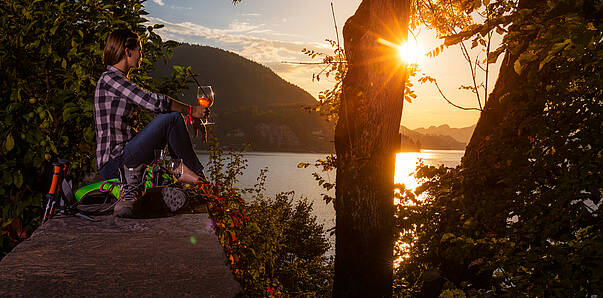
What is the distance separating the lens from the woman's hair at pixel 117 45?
3.65m

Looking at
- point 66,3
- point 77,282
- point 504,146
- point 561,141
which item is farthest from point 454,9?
point 77,282

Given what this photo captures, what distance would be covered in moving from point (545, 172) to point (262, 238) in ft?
28.3

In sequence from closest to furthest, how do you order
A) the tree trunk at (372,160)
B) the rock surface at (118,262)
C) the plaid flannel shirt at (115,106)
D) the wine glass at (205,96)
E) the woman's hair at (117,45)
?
the rock surface at (118,262) < the plaid flannel shirt at (115,106) < the woman's hair at (117,45) < the wine glass at (205,96) < the tree trunk at (372,160)

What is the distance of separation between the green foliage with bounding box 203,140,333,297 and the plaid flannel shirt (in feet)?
3.45

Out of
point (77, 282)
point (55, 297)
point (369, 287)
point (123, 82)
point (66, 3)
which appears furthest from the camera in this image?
point (369, 287)

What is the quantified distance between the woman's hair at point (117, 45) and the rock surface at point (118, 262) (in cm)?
158

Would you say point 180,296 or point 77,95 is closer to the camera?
point 180,296

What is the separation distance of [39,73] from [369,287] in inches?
177

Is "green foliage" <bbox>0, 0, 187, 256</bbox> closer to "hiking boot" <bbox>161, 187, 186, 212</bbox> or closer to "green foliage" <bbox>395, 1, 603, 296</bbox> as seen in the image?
"hiking boot" <bbox>161, 187, 186, 212</bbox>

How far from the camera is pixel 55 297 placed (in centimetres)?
173

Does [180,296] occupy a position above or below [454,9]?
below

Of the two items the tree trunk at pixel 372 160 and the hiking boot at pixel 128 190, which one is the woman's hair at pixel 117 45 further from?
the tree trunk at pixel 372 160

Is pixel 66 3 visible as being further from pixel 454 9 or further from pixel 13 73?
pixel 454 9

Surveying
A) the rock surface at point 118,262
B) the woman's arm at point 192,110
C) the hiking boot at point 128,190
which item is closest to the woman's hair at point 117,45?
the woman's arm at point 192,110
